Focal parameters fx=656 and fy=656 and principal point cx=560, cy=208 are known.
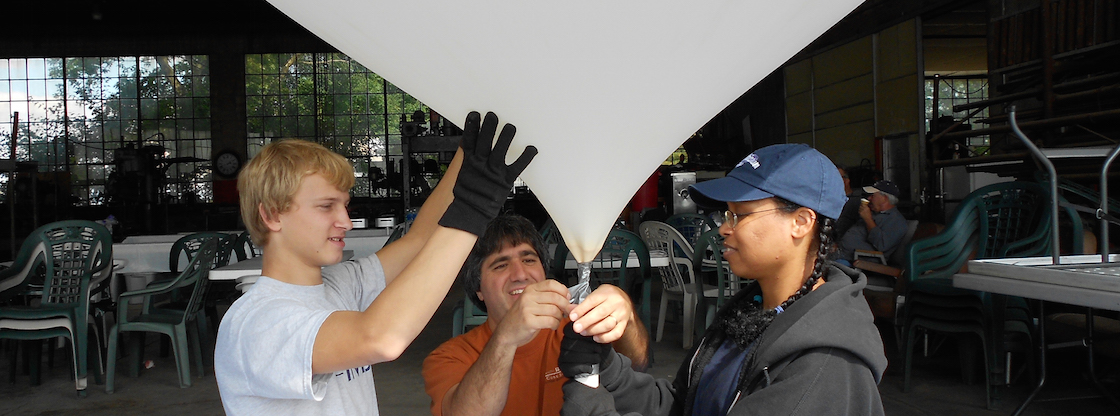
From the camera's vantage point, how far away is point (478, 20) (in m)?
0.56

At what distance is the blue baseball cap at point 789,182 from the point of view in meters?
0.96

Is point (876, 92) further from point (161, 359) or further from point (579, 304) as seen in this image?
point (579, 304)

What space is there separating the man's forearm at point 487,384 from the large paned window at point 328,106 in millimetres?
12574

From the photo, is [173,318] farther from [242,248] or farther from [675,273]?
[675,273]

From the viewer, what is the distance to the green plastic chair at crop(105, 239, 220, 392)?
3475 millimetres

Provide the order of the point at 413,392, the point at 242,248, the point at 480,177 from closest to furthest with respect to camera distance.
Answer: the point at 480,177, the point at 413,392, the point at 242,248

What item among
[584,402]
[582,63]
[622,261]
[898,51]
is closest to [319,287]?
[584,402]

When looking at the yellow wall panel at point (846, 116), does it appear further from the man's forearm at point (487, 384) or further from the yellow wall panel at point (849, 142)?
the man's forearm at point (487, 384)

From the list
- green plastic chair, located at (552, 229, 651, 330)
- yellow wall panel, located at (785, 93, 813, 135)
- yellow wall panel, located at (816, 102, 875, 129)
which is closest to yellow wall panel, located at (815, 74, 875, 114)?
yellow wall panel, located at (816, 102, 875, 129)

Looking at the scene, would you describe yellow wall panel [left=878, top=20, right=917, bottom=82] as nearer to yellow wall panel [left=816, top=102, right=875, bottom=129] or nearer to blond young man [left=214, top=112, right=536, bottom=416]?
yellow wall panel [left=816, top=102, right=875, bottom=129]

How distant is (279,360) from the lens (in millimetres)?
809

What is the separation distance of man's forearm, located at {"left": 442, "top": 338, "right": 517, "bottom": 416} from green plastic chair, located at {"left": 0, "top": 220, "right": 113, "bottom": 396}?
10.7ft

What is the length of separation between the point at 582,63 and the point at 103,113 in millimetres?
15427

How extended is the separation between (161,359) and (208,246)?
3.36 ft
